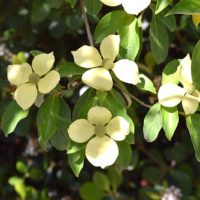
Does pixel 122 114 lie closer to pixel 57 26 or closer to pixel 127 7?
pixel 127 7

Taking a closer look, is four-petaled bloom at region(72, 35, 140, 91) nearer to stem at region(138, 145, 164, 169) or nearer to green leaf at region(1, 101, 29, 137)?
green leaf at region(1, 101, 29, 137)

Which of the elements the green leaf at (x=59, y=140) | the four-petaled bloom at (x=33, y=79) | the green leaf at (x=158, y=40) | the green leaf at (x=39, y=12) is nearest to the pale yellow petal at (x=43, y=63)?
the four-petaled bloom at (x=33, y=79)

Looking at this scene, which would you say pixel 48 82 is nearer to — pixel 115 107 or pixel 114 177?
pixel 115 107

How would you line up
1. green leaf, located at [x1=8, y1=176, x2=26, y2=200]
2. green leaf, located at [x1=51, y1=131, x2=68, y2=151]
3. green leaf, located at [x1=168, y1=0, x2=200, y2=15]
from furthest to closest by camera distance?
green leaf, located at [x1=8, y1=176, x2=26, y2=200] < green leaf, located at [x1=51, y1=131, x2=68, y2=151] < green leaf, located at [x1=168, y1=0, x2=200, y2=15]

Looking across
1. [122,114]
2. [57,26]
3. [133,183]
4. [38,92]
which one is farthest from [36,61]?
[133,183]

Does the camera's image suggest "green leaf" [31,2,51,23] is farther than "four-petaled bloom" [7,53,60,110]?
Yes

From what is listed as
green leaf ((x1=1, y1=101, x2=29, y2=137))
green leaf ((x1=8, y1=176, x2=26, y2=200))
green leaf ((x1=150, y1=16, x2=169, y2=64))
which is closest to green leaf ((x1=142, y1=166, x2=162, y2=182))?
green leaf ((x1=8, y1=176, x2=26, y2=200))

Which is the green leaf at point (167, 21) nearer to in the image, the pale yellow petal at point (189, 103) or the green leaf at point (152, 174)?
the pale yellow petal at point (189, 103)
